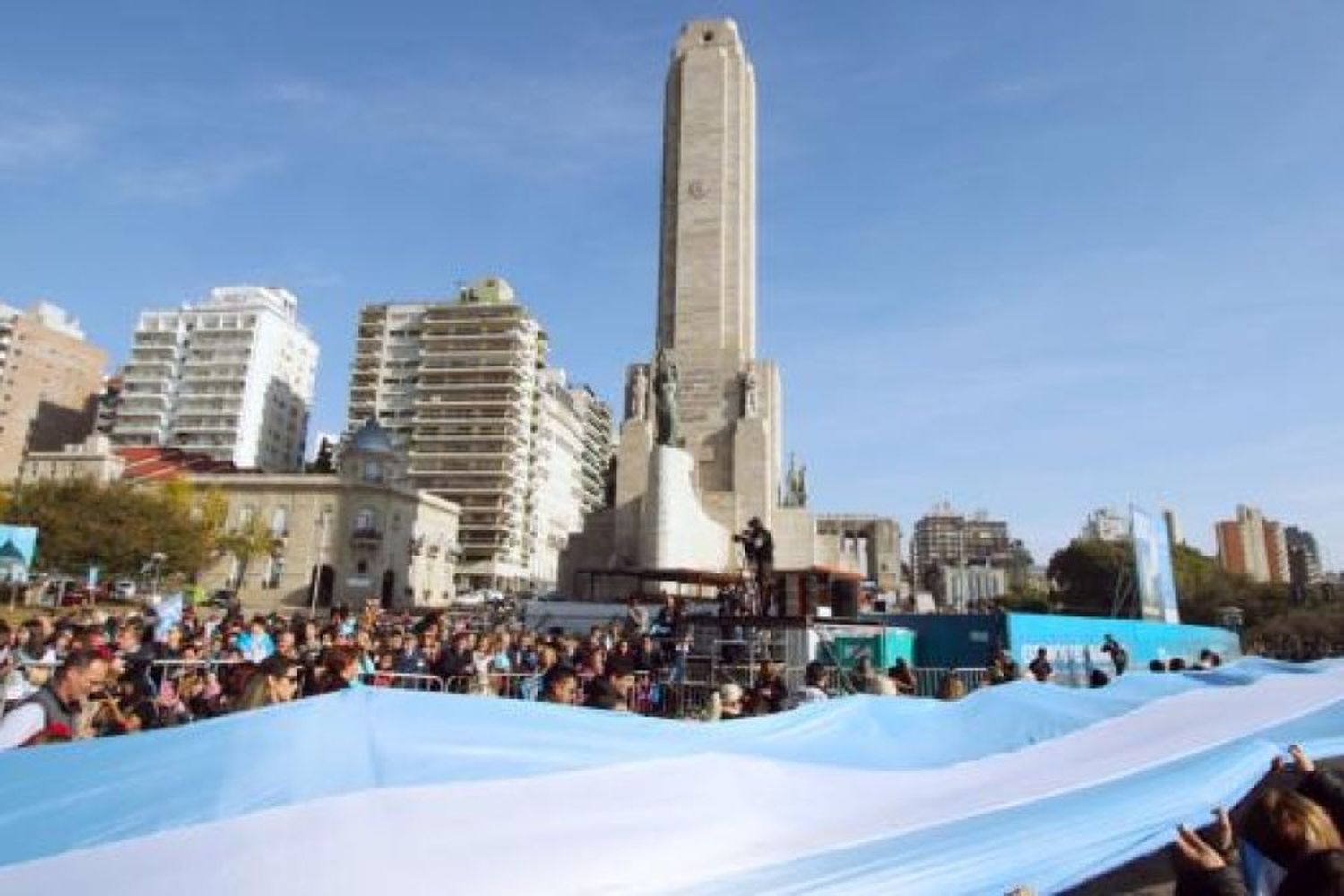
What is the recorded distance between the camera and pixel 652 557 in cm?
3297

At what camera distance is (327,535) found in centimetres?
6244

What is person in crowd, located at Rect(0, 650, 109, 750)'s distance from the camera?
17.0ft

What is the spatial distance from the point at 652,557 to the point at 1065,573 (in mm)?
56285

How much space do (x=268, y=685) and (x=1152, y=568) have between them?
1283 inches

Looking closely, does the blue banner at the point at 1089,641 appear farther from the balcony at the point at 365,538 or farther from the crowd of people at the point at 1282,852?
the balcony at the point at 365,538

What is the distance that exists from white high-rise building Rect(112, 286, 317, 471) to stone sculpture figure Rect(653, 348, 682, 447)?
73.4 meters

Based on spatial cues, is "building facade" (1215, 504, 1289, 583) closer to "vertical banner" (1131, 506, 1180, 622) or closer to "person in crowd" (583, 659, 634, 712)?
"vertical banner" (1131, 506, 1180, 622)

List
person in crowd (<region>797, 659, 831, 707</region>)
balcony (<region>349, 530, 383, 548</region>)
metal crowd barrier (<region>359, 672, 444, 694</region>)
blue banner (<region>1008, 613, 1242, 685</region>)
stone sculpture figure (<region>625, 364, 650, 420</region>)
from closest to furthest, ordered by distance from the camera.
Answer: person in crowd (<region>797, 659, 831, 707</region>) < metal crowd barrier (<region>359, 672, 444, 694</region>) < blue banner (<region>1008, 613, 1242, 685</region>) < stone sculpture figure (<region>625, 364, 650, 420</region>) < balcony (<region>349, 530, 383, 548</region>)

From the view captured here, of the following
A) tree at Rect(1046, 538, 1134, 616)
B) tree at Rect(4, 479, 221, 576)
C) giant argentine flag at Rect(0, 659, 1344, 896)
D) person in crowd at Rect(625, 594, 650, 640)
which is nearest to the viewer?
giant argentine flag at Rect(0, 659, 1344, 896)

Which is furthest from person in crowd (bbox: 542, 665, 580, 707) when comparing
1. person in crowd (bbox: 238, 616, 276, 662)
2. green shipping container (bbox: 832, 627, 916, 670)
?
green shipping container (bbox: 832, 627, 916, 670)

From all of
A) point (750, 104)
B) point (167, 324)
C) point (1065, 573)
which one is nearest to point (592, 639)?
point (750, 104)

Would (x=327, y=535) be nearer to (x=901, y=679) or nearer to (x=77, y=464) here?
(x=77, y=464)

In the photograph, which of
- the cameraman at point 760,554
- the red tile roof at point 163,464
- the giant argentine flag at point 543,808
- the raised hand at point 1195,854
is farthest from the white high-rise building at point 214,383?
the raised hand at point 1195,854

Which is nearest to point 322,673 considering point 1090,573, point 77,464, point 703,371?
point 703,371
